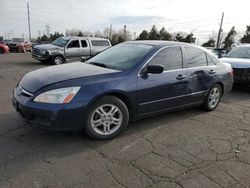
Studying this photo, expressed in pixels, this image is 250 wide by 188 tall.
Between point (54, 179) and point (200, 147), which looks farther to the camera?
point (200, 147)

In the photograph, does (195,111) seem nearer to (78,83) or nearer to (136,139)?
(136,139)

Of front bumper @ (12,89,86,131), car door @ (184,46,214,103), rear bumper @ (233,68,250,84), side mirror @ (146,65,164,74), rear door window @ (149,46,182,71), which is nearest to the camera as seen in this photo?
front bumper @ (12,89,86,131)

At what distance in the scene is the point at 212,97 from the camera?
17.0 ft

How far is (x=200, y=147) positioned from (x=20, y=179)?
99.2 inches

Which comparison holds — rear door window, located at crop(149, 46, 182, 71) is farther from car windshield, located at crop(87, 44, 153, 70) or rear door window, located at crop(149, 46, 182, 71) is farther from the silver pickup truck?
the silver pickup truck

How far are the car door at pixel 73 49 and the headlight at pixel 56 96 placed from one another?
10760mm

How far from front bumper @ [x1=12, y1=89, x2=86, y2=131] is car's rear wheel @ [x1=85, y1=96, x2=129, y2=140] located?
0.64ft

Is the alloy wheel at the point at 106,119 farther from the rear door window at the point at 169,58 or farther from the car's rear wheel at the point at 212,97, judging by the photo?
the car's rear wheel at the point at 212,97

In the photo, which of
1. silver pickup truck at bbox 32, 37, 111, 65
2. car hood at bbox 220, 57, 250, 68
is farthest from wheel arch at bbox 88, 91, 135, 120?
silver pickup truck at bbox 32, 37, 111, 65

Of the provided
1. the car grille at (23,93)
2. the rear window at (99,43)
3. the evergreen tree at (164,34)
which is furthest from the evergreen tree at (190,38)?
the car grille at (23,93)

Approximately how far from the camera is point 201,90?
Result: 479 centimetres

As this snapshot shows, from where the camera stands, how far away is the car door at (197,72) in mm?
4523

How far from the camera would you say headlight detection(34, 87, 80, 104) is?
310 centimetres

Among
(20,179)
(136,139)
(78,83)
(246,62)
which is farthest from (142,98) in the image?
(246,62)
